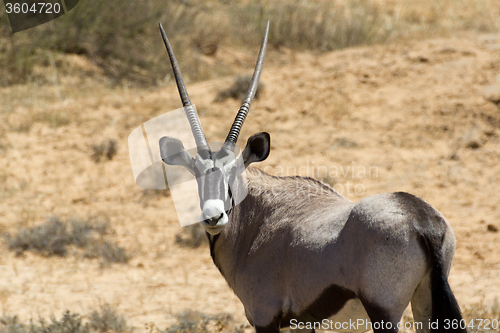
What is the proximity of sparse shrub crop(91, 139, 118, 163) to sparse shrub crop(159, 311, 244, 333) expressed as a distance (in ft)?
14.7

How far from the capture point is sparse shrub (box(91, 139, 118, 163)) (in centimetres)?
948

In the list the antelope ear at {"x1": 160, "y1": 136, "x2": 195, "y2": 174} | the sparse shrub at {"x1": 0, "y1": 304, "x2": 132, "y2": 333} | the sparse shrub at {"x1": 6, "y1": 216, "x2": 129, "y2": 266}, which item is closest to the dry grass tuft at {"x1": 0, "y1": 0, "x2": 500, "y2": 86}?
the sparse shrub at {"x1": 6, "y1": 216, "x2": 129, "y2": 266}

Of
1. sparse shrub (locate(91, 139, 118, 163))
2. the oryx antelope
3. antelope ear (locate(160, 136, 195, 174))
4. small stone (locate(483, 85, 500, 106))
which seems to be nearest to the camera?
the oryx antelope

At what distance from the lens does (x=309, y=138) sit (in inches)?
379

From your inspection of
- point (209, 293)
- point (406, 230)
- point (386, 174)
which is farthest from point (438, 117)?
point (406, 230)

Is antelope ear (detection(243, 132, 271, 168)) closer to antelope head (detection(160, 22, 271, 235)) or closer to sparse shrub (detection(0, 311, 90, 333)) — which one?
antelope head (detection(160, 22, 271, 235))

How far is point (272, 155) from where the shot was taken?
9.18m

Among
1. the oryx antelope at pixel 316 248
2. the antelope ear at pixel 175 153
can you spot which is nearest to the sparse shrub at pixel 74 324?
the oryx antelope at pixel 316 248

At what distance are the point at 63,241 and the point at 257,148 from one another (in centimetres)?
478

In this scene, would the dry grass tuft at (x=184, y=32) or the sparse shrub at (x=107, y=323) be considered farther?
the dry grass tuft at (x=184, y=32)

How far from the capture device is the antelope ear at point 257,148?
4.00 meters

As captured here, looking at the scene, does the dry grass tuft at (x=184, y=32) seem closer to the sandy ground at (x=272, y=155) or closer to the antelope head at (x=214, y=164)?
the sandy ground at (x=272, y=155)

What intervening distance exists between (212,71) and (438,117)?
241 inches

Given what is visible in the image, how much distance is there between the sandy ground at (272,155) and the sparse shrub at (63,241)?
6.4 inches
